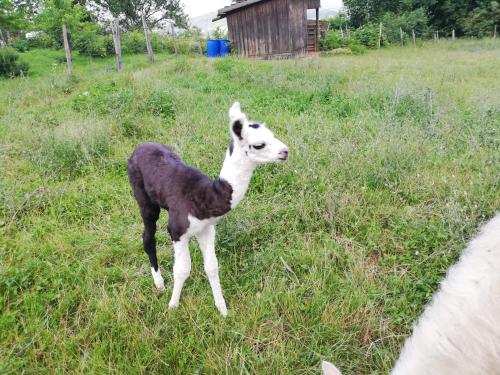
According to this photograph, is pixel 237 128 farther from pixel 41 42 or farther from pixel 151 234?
pixel 41 42

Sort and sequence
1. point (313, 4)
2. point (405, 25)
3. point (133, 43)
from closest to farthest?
point (313, 4) < point (133, 43) < point (405, 25)

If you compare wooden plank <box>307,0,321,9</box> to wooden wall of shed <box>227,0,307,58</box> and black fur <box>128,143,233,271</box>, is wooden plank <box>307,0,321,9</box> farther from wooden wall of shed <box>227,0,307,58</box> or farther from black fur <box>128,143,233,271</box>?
black fur <box>128,143,233,271</box>

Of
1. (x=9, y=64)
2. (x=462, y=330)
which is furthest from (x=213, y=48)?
(x=462, y=330)

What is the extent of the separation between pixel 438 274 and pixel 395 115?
3.77 m

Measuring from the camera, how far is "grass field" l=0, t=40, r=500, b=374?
2408mm

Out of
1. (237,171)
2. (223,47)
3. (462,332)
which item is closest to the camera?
(462,332)

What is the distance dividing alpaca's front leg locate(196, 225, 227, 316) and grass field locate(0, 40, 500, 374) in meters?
0.11

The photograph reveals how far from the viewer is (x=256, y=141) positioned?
2010 millimetres

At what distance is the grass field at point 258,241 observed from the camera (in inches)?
94.8

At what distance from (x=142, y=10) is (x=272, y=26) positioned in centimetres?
2678

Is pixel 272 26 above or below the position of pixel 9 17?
below

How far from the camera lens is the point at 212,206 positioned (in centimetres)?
224

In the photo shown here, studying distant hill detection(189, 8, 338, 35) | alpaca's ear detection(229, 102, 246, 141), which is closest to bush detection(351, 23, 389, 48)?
distant hill detection(189, 8, 338, 35)

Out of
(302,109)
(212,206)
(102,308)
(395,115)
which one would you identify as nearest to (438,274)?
(212,206)
